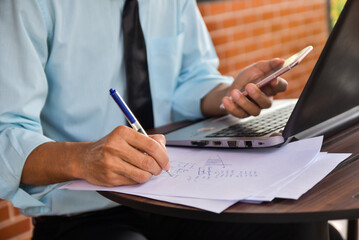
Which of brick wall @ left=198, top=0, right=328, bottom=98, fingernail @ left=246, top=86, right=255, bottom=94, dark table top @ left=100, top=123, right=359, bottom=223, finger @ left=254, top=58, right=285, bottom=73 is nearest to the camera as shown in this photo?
dark table top @ left=100, top=123, right=359, bottom=223

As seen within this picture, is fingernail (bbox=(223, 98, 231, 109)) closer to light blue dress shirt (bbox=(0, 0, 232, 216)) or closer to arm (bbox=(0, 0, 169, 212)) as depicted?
light blue dress shirt (bbox=(0, 0, 232, 216))

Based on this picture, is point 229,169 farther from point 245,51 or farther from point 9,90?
point 245,51

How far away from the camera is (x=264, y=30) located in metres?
3.32

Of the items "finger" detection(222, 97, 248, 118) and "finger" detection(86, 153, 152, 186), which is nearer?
"finger" detection(86, 153, 152, 186)

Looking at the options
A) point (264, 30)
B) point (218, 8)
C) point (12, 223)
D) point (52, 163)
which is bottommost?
point (12, 223)

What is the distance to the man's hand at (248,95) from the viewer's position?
125 cm

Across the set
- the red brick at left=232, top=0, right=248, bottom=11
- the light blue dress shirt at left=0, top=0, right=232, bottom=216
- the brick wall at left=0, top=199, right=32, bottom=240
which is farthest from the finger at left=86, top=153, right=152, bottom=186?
the red brick at left=232, top=0, right=248, bottom=11

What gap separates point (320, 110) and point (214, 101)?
0.49 metres

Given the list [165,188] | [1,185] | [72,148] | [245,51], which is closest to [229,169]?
[165,188]

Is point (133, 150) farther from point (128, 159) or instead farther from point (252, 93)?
point (252, 93)

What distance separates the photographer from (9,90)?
1120 millimetres

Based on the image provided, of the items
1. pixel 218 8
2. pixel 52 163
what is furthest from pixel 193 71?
pixel 218 8

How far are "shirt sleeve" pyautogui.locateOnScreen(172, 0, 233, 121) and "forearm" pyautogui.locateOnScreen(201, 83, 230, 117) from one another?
0.05ft

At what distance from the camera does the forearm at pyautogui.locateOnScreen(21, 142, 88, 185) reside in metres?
0.97
